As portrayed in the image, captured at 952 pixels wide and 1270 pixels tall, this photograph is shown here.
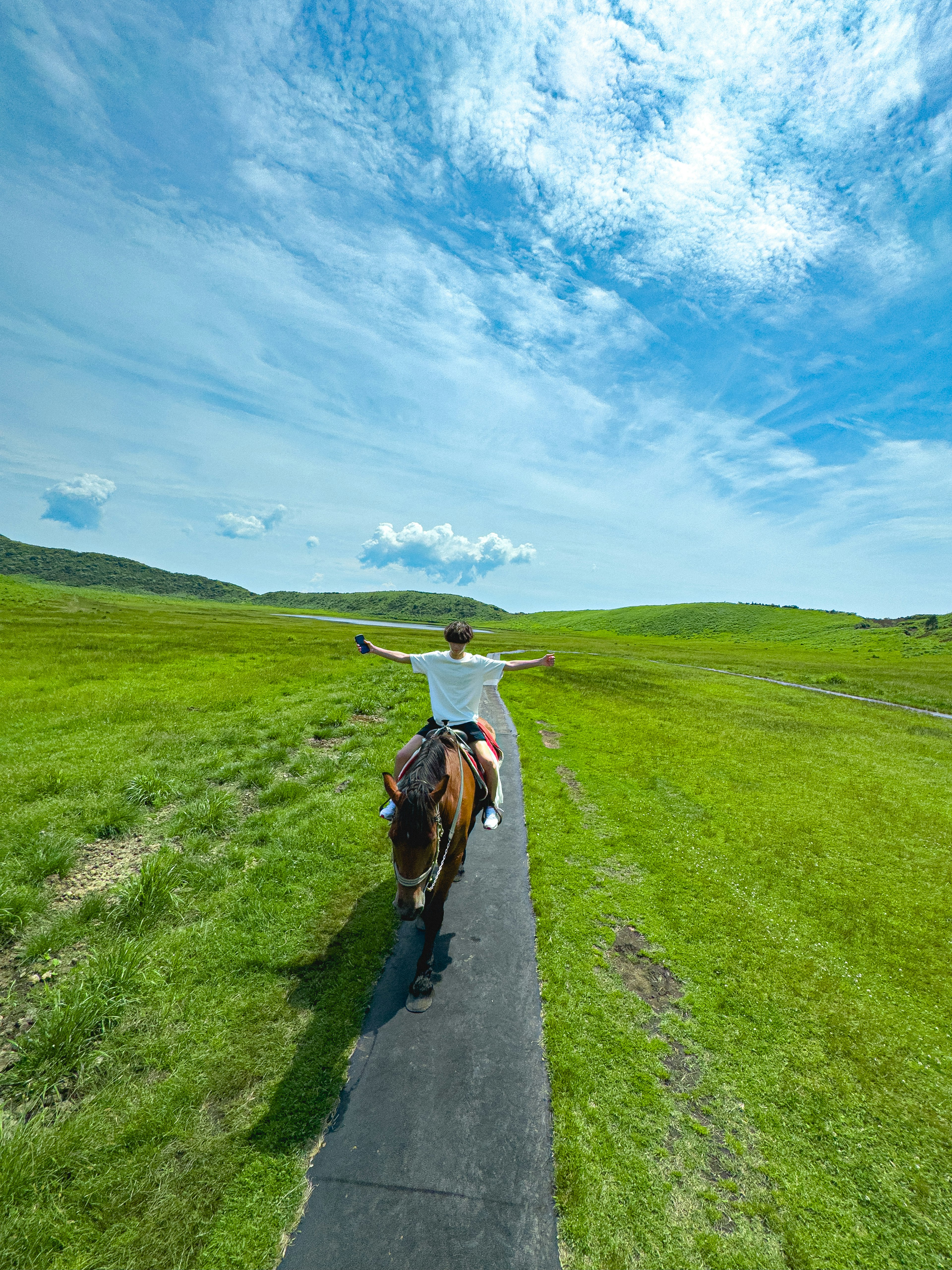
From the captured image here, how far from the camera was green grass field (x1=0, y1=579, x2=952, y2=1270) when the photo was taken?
417 cm

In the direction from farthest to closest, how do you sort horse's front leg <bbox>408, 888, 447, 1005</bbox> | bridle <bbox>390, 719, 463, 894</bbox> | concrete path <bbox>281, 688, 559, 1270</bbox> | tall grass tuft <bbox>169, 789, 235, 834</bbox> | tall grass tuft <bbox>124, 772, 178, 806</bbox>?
1. tall grass tuft <bbox>124, 772, 178, 806</bbox>
2. tall grass tuft <bbox>169, 789, 235, 834</bbox>
3. horse's front leg <bbox>408, 888, 447, 1005</bbox>
4. bridle <bbox>390, 719, 463, 894</bbox>
5. concrete path <bbox>281, 688, 559, 1270</bbox>

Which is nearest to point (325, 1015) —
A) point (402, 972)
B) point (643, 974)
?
point (402, 972)

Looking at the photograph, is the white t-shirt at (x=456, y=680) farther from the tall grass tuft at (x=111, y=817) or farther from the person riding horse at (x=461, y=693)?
the tall grass tuft at (x=111, y=817)

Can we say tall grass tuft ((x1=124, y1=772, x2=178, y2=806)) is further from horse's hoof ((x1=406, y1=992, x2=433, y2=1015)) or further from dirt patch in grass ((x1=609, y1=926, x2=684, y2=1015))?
dirt patch in grass ((x1=609, y1=926, x2=684, y2=1015))

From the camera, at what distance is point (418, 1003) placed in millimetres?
6258

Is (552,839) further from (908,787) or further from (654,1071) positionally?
(908,787)

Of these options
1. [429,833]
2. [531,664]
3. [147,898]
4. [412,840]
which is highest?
[531,664]

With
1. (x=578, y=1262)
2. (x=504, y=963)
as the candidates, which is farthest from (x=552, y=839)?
(x=578, y=1262)

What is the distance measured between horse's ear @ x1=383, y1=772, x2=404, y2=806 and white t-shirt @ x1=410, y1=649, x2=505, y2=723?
117 inches

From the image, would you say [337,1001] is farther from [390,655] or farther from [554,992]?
[390,655]

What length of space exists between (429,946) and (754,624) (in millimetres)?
168434

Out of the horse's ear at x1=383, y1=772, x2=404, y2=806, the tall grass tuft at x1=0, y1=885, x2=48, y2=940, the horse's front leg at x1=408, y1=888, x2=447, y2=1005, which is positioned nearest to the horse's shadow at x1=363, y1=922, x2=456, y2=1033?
the horse's front leg at x1=408, y1=888, x2=447, y2=1005

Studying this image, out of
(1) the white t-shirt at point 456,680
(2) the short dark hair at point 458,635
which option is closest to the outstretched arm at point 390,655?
(1) the white t-shirt at point 456,680

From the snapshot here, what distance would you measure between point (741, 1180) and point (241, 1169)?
16.2 ft
